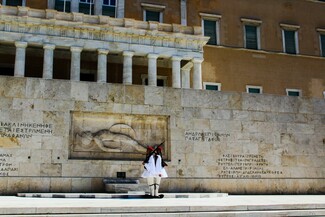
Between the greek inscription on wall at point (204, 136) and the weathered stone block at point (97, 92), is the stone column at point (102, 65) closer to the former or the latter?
the weathered stone block at point (97, 92)

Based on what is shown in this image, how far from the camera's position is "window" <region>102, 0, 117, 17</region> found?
31516 millimetres

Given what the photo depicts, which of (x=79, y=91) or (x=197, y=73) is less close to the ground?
(x=197, y=73)

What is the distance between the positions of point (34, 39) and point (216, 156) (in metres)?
16.4

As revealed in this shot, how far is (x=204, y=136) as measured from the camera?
592 inches

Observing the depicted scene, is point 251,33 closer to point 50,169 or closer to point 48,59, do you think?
point 48,59

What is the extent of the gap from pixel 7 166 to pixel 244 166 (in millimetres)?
7828

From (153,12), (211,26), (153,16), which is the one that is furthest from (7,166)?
(211,26)

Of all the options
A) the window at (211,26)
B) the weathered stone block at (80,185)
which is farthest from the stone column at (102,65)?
the weathered stone block at (80,185)

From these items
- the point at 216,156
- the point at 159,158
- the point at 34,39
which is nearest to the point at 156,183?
the point at 159,158

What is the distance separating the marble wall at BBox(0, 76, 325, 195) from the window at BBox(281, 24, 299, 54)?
20.4 m

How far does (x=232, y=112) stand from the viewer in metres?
15.6

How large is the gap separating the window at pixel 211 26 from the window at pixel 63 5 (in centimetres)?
1008

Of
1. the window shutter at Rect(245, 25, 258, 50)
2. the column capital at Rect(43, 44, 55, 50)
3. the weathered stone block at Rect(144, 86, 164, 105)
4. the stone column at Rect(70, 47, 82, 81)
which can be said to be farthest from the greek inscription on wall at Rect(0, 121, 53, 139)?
the window shutter at Rect(245, 25, 258, 50)

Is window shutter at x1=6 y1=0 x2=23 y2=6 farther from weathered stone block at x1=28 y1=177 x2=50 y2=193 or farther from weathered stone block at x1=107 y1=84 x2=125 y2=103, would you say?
weathered stone block at x1=28 y1=177 x2=50 y2=193
